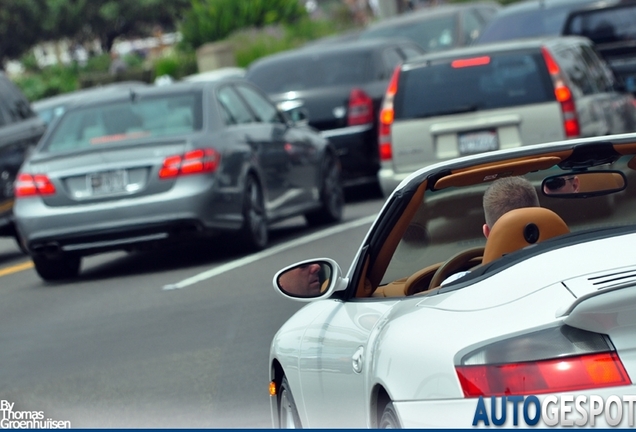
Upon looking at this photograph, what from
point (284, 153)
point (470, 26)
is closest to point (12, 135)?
point (284, 153)

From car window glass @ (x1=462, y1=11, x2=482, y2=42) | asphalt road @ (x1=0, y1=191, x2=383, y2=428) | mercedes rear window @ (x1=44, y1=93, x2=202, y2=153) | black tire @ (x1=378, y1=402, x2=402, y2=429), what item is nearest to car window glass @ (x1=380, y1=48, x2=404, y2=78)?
asphalt road @ (x1=0, y1=191, x2=383, y2=428)

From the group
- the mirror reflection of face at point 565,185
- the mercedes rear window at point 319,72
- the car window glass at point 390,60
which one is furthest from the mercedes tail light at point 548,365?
the car window glass at point 390,60

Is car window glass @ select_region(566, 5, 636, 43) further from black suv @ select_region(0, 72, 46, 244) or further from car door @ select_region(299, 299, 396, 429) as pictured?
car door @ select_region(299, 299, 396, 429)

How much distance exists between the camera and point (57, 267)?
12.5 m

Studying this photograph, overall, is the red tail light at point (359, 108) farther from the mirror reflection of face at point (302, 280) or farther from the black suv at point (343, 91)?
the mirror reflection of face at point (302, 280)

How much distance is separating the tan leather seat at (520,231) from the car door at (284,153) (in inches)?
358

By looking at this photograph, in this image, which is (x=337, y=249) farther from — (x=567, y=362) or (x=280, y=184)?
(x=567, y=362)

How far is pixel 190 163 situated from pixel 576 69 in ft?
12.4

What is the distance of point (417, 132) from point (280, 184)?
4.51 feet

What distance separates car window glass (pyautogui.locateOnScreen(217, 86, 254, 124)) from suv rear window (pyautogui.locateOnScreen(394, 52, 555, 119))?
54.5 inches

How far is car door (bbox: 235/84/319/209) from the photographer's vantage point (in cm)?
1329

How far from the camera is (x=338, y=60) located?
16719mm

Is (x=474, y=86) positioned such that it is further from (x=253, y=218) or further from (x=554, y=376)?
(x=554, y=376)

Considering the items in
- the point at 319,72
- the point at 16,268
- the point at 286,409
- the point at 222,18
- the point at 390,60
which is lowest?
the point at 222,18
